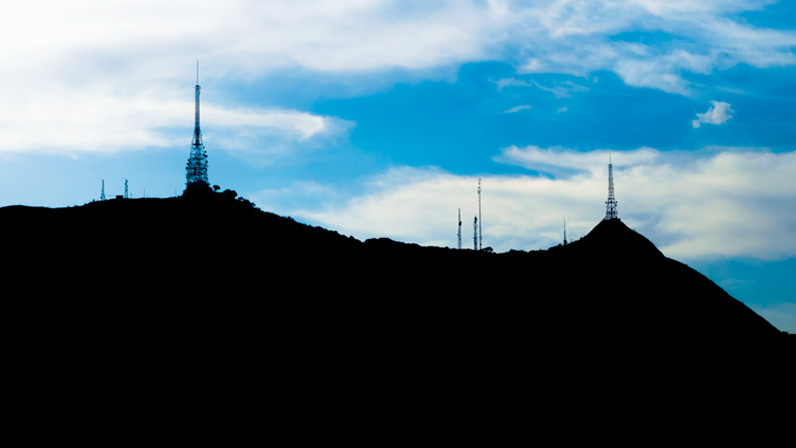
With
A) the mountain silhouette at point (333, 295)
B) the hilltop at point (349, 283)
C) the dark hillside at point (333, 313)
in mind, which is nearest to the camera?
the dark hillside at point (333, 313)

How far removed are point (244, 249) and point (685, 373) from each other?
4124 cm

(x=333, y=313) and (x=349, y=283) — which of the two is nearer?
(x=333, y=313)

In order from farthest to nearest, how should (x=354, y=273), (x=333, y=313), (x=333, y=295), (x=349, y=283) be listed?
1. (x=354, y=273)
2. (x=349, y=283)
3. (x=333, y=295)
4. (x=333, y=313)

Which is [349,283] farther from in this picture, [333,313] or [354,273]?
[333,313]

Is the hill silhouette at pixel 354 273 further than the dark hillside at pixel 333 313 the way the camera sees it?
Yes

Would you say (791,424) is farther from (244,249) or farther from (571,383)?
(244,249)

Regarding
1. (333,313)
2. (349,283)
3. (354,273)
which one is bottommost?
(333,313)

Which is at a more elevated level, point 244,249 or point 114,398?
point 244,249

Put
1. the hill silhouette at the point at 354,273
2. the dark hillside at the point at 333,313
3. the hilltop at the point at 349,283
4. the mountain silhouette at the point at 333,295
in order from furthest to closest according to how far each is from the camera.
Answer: the hill silhouette at the point at 354,273 → the hilltop at the point at 349,283 → the mountain silhouette at the point at 333,295 → the dark hillside at the point at 333,313

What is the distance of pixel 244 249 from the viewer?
6925 cm

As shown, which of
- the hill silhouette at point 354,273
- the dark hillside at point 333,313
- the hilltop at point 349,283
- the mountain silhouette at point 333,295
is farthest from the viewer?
the hill silhouette at point 354,273

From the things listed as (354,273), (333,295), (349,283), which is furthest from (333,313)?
(354,273)

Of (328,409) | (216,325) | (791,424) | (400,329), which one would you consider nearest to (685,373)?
(791,424)

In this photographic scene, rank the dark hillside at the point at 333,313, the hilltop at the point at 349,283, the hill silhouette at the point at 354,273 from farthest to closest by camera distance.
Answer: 1. the hill silhouette at the point at 354,273
2. the hilltop at the point at 349,283
3. the dark hillside at the point at 333,313
